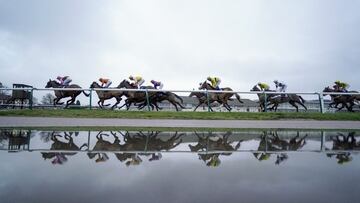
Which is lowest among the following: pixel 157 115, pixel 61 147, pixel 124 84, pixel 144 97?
pixel 61 147

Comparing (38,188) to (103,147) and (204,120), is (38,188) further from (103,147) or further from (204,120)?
(204,120)

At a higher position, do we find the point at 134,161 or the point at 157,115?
the point at 157,115

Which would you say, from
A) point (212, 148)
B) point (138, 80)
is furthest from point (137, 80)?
point (212, 148)

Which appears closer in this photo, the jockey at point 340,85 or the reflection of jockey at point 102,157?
the reflection of jockey at point 102,157

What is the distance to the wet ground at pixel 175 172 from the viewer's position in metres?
2.32

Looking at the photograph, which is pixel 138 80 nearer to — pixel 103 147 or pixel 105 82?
pixel 105 82

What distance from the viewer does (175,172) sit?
3086mm

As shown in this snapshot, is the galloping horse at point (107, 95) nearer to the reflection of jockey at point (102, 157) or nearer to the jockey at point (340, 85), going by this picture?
the reflection of jockey at point (102, 157)

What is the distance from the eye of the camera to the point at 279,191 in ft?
8.10

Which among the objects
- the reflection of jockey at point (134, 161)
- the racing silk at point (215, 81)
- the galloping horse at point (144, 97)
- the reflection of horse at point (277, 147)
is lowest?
the reflection of jockey at point (134, 161)

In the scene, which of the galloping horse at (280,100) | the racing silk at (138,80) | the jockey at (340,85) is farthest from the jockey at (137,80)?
the jockey at (340,85)

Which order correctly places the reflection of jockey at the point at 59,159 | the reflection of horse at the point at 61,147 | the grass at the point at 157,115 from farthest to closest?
the grass at the point at 157,115 → the reflection of horse at the point at 61,147 → the reflection of jockey at the point at 59,159

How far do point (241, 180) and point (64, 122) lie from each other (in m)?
6.86

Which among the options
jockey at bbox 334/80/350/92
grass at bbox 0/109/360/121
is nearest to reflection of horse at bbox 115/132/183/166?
grass at bbox 0/109/360/121
